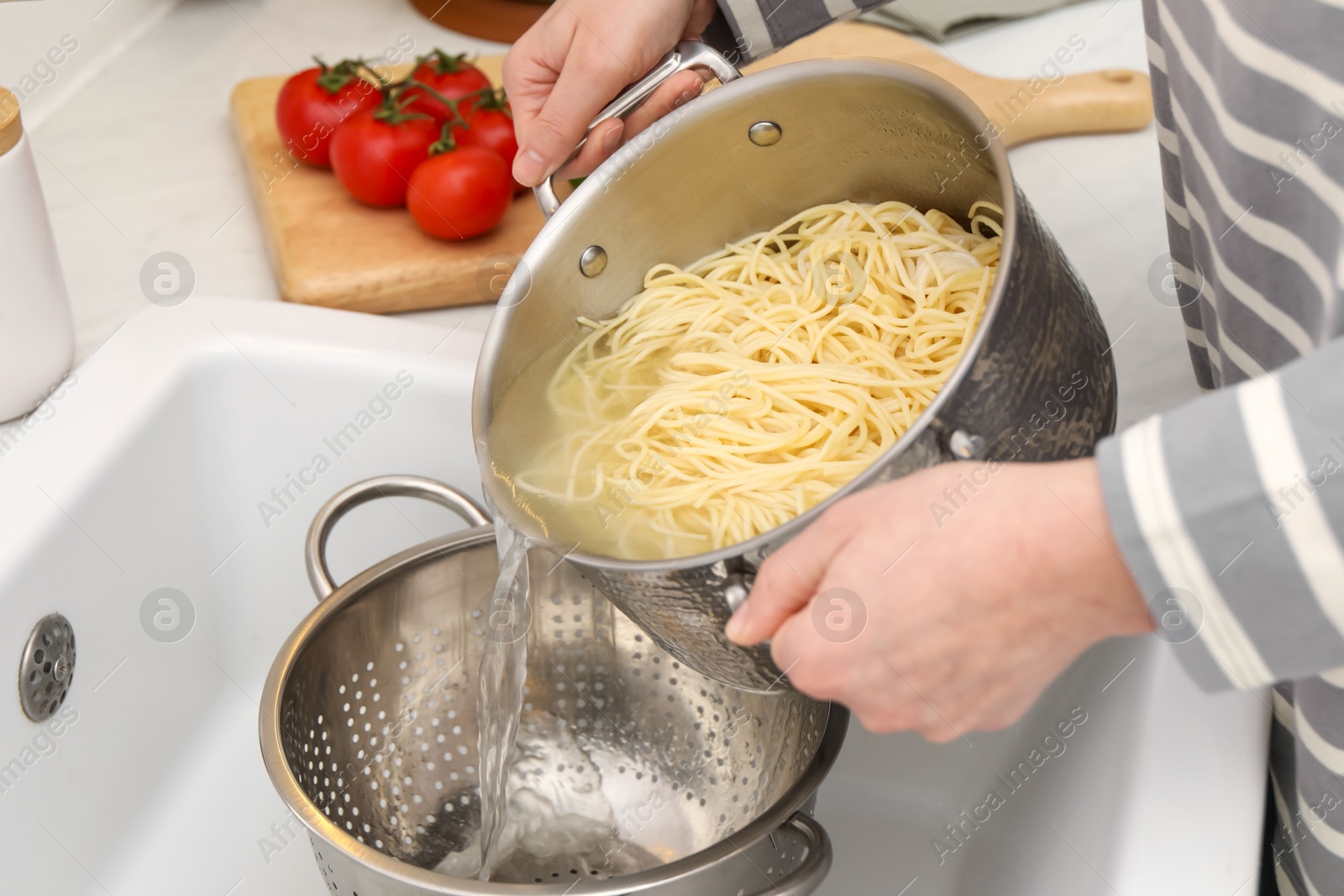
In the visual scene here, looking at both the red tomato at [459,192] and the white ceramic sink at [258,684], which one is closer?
the white ceramic sink at [258,684]

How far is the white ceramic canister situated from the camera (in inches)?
29.9

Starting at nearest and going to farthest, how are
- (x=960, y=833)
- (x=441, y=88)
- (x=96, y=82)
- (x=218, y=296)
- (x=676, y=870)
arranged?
1. (x=676, y=870)
2. (x=960, y=833)
3. (x=218, y=296)
4. (x=441, y=88)
5. (x=96, y=82)

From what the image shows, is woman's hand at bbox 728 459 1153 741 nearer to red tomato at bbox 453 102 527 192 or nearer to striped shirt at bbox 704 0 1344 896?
striped shirt at bbox 704 0 1344 896

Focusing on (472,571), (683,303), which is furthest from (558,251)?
(472,571)

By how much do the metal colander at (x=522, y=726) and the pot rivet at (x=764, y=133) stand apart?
1.03ft

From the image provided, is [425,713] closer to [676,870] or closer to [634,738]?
[634,738]

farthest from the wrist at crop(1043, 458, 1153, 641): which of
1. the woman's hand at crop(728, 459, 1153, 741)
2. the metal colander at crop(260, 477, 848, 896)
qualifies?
the metal colander at crop(260, 477, 848, 896)

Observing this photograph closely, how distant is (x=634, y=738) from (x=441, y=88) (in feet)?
2.05

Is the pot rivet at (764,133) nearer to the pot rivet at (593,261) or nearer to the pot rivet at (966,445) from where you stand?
the pot rivet at (593,261)

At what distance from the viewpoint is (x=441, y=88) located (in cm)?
108

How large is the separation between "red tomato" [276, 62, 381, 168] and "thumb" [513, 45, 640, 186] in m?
0.37

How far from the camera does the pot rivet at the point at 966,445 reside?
0.46 metres

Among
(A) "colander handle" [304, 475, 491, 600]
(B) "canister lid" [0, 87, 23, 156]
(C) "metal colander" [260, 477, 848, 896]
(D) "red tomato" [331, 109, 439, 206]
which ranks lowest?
(C) "metal colander" [260, 477, 848, 896]

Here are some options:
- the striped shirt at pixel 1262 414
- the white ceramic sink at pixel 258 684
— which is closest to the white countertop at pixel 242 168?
the white ceramic sink at pixel 258 684
